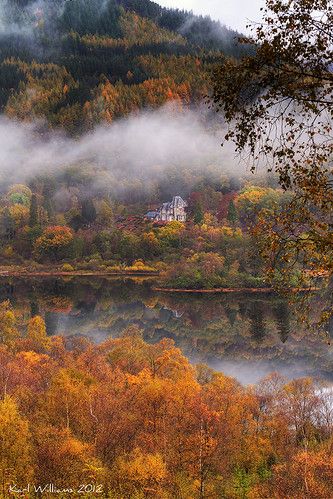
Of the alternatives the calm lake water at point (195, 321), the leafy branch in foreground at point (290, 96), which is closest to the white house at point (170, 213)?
the calm lake water at point (195, 321)

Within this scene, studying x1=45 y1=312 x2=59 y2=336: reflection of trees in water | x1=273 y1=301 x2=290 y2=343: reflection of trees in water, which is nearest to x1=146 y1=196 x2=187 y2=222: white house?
x1=273 y1=301 x2=290 y2=343: reflection of trees in water

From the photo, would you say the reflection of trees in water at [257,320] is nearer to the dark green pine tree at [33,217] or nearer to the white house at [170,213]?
the white house at [170,213]

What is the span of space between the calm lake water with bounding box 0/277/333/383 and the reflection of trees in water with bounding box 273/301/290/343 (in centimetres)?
8

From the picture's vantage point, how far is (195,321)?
46.2 meters

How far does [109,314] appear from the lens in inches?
1900

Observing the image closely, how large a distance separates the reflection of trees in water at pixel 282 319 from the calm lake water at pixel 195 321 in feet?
0.25

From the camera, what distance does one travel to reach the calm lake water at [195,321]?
115ft

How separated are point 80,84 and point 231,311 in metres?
149

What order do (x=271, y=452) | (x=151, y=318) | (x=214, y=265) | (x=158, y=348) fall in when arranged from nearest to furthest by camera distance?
(x=271, y=452) → (x=158, y=348) → (x=151, y=318) → (x=214, y=265)

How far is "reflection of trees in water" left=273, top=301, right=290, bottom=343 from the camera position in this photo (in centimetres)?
4051

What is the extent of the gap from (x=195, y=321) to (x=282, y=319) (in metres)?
7.44

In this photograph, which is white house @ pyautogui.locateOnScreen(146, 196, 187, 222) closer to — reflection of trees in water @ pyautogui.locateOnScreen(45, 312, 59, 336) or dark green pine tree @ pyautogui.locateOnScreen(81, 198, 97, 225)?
dark green pine tree @ pyautogui.locateOnScreen(81, 198, 97, 225)

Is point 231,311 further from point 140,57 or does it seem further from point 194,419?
point 140,57

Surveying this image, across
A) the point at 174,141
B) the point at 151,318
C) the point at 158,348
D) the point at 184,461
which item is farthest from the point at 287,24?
the point at 174,141
